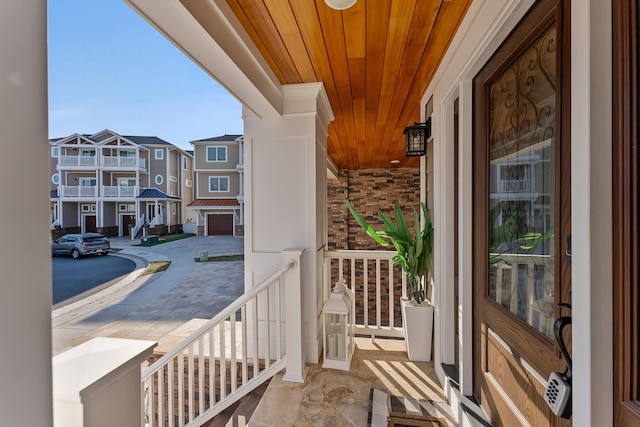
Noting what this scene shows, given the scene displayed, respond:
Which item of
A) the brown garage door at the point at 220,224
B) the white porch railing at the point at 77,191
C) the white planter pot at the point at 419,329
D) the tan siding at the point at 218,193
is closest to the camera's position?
the white planter pot at the point at 419,329

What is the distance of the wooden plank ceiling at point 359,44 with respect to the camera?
134 cm

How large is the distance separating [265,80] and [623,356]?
2.12 metres

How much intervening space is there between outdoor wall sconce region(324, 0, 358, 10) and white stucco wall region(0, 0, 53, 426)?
1.15m

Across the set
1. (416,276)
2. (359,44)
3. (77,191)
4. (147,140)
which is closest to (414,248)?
(416,276)

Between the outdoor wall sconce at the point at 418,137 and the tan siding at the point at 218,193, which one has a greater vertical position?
Answer: the tan siding at the point at 218,193

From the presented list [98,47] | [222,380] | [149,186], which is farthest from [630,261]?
[149,186]

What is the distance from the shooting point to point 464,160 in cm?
156

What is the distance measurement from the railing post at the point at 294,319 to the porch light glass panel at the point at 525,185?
1.28 m

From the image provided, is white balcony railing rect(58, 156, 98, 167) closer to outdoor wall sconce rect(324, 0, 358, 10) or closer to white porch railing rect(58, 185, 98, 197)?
white porch railing rect(58, 185, 98, 197)

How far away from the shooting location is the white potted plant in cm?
219

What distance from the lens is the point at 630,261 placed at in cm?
64

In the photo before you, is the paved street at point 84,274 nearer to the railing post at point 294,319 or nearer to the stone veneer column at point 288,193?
the stone veneer column at point 288,193

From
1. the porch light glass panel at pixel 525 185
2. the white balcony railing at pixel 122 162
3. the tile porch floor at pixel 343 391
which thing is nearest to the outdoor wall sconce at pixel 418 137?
the porch light glass panel at pixel 525 185

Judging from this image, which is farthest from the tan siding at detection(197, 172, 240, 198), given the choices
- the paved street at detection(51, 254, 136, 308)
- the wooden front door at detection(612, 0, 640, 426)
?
the wooden front door at detection(612, 0, 640, 426)
